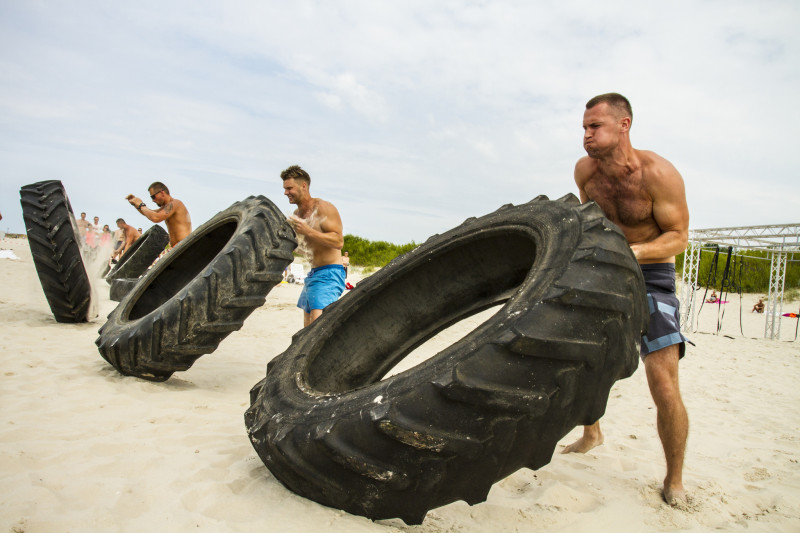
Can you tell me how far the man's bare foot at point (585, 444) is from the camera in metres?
3.19

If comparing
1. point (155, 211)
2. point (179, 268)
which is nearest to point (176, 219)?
point (155, 211)

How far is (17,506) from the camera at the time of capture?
5.76 ft

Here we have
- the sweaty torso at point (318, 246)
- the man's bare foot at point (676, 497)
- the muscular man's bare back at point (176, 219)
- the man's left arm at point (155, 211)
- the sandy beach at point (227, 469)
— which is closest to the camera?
the sandy beach at point (227, 469)

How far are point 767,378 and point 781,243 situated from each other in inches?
306

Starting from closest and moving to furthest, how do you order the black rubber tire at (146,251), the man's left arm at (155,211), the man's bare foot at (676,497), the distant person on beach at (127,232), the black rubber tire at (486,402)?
1. the black rubber tire at (486,402)
2. the man's bare foot at (676,497)
3. the man's left arm at (155,211)
4. the black rubber tire at (146,251)
5. the distant person on beach at (127,232)

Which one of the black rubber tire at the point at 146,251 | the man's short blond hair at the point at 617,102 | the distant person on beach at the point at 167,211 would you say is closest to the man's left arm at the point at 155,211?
the distant person on beach at the point at 167,211

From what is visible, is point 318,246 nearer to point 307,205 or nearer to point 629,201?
point 307,205

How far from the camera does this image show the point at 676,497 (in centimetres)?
242

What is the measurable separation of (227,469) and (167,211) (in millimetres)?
6457

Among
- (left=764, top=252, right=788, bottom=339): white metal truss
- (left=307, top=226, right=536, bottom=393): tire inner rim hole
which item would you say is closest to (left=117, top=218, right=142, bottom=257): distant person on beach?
(left=307, top=226, right=536, bottom=393): tire inner rim hole

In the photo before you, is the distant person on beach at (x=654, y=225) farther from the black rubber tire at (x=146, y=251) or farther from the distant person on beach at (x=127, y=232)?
the distant person on beach at (x=127, y=232)

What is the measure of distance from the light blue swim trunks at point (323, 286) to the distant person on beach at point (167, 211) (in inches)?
131

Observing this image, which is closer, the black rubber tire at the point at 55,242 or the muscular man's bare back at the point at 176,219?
the black rubber tire at the point at 55,242

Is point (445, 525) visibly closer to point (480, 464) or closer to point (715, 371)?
point (480, 464)
